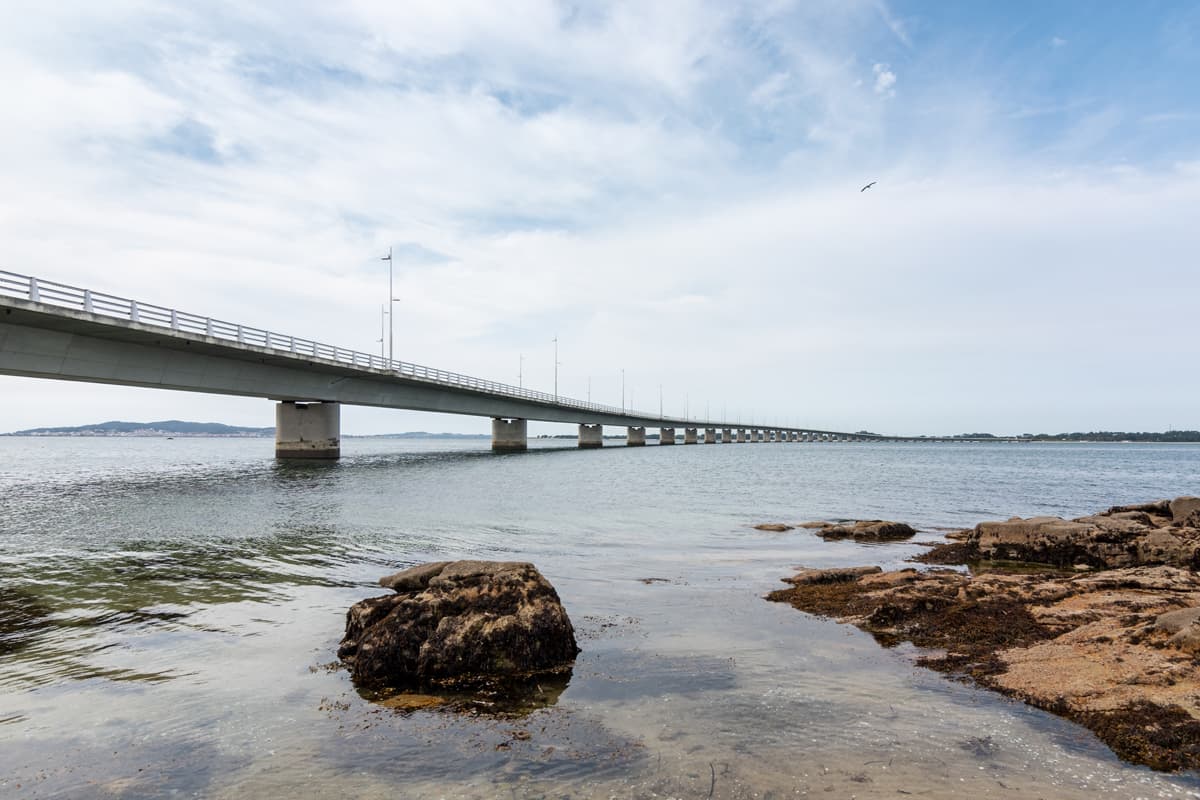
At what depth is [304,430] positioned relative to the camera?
213ft

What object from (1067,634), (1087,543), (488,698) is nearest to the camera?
(488,698)

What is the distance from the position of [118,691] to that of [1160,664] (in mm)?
12118

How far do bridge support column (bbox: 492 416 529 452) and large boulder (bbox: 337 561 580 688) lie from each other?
4027 inches

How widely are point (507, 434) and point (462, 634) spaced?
106 meters

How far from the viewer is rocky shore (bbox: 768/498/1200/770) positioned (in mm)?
6840

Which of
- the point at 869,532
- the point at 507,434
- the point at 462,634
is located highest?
the point at 507,434

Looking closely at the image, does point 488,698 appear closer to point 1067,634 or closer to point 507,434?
point 1067,634

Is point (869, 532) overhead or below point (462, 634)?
below

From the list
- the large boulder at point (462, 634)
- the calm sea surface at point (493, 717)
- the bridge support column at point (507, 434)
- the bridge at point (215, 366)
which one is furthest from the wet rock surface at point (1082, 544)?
the bridge support column at point (507, 434)

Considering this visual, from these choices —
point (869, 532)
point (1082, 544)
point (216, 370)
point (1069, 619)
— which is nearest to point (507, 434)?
point (216, 370)

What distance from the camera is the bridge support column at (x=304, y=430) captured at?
211 ft

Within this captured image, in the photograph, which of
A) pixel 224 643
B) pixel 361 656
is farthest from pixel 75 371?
pixel 361 656

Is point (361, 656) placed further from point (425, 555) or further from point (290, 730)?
point (425, 555)

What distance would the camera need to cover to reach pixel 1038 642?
9.41 metres
